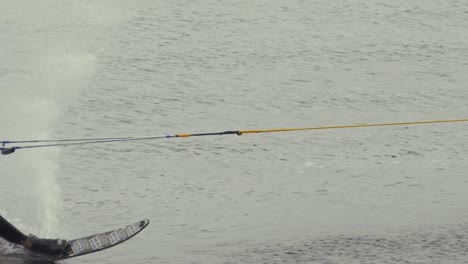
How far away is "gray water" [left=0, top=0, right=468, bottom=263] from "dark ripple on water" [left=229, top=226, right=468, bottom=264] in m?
0.05

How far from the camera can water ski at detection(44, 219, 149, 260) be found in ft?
70.3

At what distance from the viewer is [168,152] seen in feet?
95.9

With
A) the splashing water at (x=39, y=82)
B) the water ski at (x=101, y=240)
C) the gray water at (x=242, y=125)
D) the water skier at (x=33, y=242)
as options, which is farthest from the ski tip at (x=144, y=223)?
the splashing water at (x=39, y=82)

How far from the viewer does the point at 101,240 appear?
2180 cm

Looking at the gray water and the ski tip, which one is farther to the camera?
the gray water

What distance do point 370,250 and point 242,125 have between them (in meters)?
9.80

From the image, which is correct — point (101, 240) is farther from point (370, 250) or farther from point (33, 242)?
point (370, 250)

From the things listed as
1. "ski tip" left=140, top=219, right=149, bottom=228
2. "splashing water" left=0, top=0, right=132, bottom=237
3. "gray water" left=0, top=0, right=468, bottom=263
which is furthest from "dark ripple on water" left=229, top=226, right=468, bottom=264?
"splashing water" left=0, top=0, right=132, bottom=237

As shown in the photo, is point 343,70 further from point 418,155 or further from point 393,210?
point 393,210

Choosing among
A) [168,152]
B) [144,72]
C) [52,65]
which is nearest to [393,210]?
[168,152]

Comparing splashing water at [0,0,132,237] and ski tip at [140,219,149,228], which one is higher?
splashing water at [0,0,132,237]

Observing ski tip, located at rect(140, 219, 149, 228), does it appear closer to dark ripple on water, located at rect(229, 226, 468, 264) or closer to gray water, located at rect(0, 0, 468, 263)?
gray water, located at rect(0, 0, 468, 263)

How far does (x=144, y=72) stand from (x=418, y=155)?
36.2ft

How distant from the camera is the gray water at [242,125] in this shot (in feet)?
77.0
